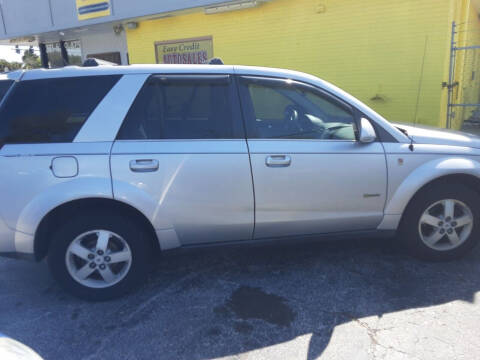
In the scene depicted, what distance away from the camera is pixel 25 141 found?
9.85 feet

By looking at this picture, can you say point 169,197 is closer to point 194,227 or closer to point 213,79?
point 194,227

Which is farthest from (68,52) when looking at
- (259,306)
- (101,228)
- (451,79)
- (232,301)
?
(259,306)

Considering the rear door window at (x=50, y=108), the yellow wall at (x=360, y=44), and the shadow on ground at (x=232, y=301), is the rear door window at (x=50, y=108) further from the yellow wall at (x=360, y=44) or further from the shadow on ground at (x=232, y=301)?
the yellow wall at (x=360, y=44)

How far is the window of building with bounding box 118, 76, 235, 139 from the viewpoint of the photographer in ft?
10.3

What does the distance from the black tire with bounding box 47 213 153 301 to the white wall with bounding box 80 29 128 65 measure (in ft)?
41.6

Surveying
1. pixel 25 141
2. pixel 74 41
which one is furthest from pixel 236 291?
pixel 74 41

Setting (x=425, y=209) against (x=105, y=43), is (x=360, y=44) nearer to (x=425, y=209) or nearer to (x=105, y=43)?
(x=425, y=209)

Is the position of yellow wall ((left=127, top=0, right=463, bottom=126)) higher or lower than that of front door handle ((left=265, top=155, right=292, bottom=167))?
higher

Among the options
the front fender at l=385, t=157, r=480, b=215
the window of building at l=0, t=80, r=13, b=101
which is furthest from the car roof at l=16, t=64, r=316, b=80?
the front fender at l=385, t=157, r=480, b=215

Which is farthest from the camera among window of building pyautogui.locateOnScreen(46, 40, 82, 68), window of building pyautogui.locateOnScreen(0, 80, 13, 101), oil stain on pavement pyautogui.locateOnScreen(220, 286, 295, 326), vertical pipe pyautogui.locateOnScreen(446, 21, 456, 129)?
window of building pyautogui.locateOnScreen(46, 40, 82, 68)

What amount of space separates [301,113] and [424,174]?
1.17 m

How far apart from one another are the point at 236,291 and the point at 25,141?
6.69 feet

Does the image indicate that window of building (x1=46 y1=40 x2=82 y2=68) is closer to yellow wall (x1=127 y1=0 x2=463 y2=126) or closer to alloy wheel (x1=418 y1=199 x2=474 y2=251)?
yellow wall (x1=127 y1=0 x2=463 y2=126)

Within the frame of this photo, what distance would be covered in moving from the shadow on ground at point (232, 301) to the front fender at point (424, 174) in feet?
2.03
